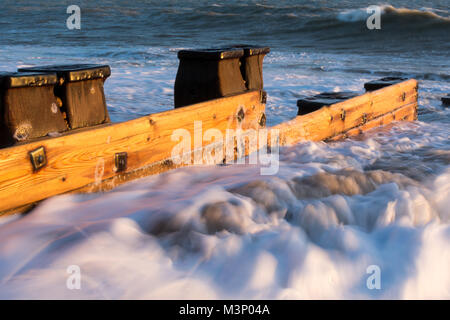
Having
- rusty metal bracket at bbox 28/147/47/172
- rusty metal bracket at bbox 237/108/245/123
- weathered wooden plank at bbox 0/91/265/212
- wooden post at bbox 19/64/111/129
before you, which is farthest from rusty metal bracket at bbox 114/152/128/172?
rusty metal bracket at bbox 237/108/245/123

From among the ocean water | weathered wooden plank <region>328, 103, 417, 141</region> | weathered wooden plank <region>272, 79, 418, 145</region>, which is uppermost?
weathered wooden plank <region>272, 79, 418, 145</region>

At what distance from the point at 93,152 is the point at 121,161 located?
23cm

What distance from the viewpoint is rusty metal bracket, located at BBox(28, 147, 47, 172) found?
2.49m

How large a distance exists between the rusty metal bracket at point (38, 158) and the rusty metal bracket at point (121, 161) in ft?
1.58

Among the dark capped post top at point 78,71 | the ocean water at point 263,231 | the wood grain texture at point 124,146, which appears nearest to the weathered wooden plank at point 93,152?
the wood grain texture at point 124,146

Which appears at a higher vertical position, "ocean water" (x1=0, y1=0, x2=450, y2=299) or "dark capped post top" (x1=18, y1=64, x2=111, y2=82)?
"dark capped post top" (x1=18, y1=64, x2=111, y2=82)

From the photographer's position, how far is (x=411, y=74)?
1163 centimetres

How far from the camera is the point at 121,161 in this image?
2986mm

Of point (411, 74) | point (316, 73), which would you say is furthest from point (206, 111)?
point (411, 74)

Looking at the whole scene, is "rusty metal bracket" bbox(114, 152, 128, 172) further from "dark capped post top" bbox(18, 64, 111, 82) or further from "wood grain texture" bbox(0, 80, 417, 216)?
"dark capped post top" bbox(18, 64, 111, 82)

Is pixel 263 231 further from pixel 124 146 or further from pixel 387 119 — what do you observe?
pixel 387 119

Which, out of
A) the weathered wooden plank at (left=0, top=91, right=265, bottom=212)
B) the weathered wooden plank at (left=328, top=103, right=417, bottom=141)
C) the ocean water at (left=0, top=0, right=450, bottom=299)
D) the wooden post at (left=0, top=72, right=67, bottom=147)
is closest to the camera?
the ocean water at (left=0, top=0, right=450, bottom=299)

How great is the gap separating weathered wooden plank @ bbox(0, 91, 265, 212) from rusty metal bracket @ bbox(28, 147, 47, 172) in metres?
0.02
